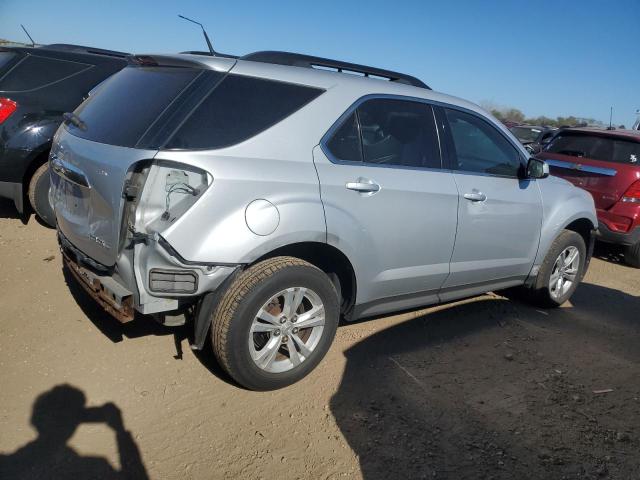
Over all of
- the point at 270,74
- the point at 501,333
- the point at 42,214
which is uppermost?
the point at 270,74

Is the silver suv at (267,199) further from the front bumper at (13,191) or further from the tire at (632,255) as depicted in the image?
the tire at (632,255)

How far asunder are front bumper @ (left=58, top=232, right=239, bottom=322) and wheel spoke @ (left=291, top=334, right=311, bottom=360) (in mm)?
629

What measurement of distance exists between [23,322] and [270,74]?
2.40 metres

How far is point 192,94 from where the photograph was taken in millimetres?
2705

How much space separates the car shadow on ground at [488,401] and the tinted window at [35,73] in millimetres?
4213

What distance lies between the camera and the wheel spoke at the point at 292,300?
2.92 meters

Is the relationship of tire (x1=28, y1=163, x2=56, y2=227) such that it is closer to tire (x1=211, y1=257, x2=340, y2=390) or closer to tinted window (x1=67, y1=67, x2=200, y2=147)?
tinted window (x1=67, y1=67, x2=200, y2=147)

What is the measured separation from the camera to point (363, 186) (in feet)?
10.1

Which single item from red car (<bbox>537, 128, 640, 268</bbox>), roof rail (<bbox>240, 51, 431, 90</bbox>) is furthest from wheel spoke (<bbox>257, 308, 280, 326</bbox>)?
red car (<bbox>537, 128, 640, 268</bbox>)

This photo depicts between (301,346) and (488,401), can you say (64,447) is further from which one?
(488,401)

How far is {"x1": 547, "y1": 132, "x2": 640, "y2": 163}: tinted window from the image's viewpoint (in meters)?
6.36

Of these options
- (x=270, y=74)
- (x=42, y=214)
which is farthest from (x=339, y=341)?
(x=42, y=214)

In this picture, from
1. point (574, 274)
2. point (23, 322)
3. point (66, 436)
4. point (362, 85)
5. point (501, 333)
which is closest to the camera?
point (66, 436)

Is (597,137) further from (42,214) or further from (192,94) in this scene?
(42,214)
